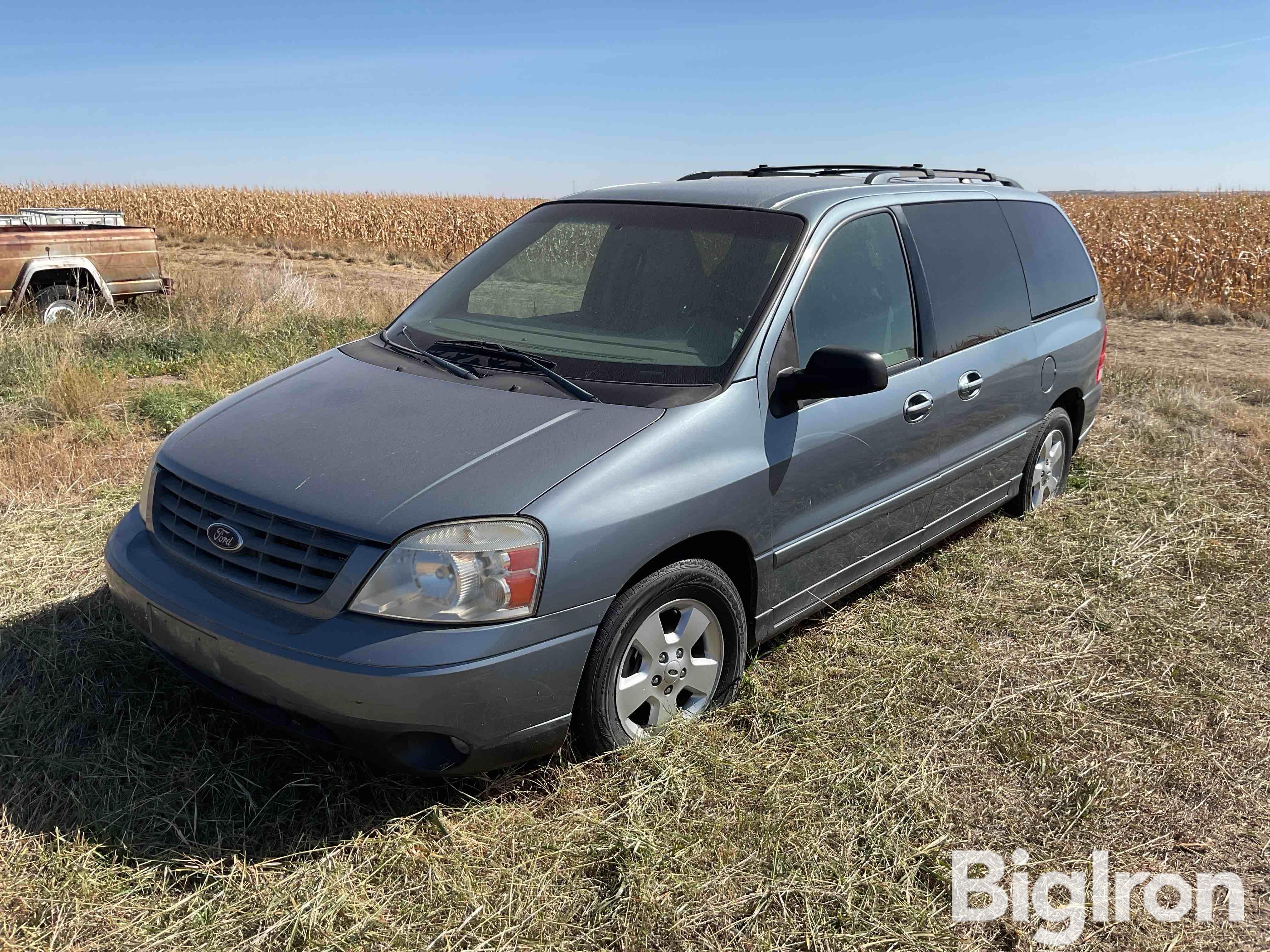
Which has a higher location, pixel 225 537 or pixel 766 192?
pixel 766 192

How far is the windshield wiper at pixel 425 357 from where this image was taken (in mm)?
3457

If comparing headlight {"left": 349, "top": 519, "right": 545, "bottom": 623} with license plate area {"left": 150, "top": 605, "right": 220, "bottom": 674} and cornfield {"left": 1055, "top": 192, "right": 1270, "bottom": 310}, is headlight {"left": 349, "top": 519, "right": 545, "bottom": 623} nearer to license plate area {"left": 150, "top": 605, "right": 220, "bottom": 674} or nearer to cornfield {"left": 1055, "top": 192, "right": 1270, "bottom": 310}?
license plate area {"left": 150, "top": 605, "right": 220, "bottom": 674}

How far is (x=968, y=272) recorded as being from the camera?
14.8 feet

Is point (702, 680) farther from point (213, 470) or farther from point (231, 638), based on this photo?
point (213, 470)

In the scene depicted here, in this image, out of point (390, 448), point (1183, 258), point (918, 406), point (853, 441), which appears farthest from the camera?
point (1183, 258)

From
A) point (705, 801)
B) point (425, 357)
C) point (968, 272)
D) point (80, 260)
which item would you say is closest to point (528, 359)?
point (425, 357)

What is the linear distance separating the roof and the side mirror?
737 mm

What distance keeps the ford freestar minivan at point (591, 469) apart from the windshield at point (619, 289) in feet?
0.04

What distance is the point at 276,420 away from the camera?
10.8ft

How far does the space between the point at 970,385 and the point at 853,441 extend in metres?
1.00

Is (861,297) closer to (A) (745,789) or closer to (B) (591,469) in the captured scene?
(B) (591,469)

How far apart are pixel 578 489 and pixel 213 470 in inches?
46.7

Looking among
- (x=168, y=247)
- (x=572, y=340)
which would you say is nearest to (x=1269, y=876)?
(x=572, y=340)

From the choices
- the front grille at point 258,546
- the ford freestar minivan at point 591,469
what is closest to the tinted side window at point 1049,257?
the ford freestar minivan at point 591,469
